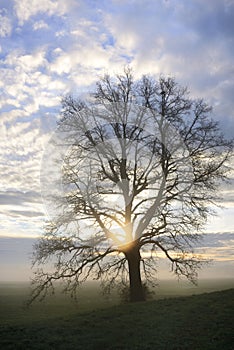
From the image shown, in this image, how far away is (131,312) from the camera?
20.3 meters

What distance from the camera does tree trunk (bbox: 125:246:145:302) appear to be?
25016 millimetres

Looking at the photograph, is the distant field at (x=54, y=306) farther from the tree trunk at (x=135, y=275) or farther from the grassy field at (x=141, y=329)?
the grassy field at (x=141, y=329)

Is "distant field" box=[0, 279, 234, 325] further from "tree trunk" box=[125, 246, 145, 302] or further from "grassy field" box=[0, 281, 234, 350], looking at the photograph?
"grassy field" box=[0, 281, 234, 350]

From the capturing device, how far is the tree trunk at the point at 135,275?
2502 centimetres

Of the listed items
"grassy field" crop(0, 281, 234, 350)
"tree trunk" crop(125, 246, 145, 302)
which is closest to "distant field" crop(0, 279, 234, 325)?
"tree trunk" crop(125, 246, 145, 302)

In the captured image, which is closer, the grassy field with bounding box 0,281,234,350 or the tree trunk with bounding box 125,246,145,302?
the grassy field with bounding box 0,281,234,350

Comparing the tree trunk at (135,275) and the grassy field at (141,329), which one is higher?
the tree trunk at (135,275)

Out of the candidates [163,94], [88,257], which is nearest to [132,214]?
[88,257]

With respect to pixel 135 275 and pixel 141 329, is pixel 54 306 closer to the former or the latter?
pixel 135 275

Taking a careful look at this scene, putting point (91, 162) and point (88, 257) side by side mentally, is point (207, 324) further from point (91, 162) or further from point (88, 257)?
point (91, 162)

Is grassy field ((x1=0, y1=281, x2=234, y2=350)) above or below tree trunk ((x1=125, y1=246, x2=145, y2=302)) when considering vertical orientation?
below

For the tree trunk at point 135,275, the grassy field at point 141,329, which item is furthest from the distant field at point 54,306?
the grassy field at point 141,329

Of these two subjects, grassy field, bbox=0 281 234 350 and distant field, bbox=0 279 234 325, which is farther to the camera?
distant field, bbox=0 279 234 325

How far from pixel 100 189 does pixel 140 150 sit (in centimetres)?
376
